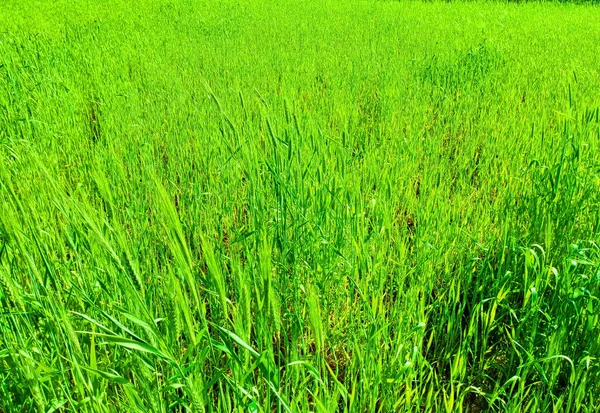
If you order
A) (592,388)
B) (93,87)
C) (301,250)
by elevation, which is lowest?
(592,388)

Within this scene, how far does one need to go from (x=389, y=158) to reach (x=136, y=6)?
6539 mm

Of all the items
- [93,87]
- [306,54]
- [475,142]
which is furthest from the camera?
[306,54]

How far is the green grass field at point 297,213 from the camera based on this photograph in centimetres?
88

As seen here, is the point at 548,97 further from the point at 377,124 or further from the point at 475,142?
the point at 377,124

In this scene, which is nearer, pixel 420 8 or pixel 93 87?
pixel 93 87

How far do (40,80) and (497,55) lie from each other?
3.68m

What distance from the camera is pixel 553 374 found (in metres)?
1.03

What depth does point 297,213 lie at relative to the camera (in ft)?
4.08

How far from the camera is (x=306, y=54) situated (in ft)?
14.2

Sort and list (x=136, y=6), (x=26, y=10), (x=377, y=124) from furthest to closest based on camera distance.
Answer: (x=136, y=6) → (x=26, y=10) → (x=377, y=124)

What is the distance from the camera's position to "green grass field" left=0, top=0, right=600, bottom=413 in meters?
0.88

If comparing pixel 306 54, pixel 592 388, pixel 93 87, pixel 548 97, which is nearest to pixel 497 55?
pixel 548 97

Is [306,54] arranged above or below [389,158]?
above

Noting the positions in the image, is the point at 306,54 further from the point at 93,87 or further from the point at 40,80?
the point at 40,80
